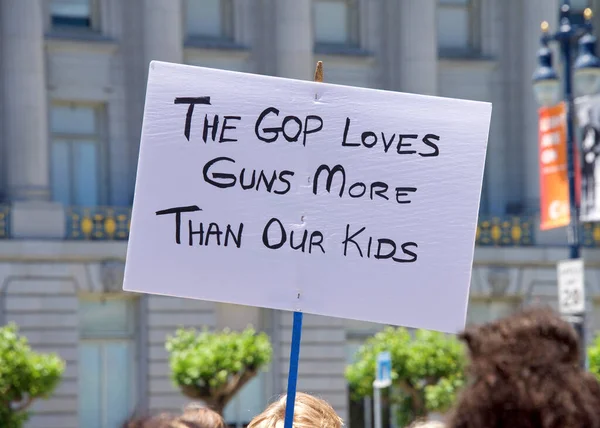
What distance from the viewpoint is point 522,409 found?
285 centimetres

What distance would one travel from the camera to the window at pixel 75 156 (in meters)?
34.7

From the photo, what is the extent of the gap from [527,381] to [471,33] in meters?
36.7

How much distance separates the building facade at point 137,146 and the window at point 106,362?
0.03m

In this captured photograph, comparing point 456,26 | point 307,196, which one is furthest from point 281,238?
point 456,26

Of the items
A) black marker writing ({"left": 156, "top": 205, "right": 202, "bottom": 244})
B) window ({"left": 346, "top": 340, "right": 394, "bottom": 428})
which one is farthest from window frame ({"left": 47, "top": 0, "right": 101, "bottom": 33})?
black marker writing ({"left": 156, "top": 205, "right": 202, "bottom": 244})

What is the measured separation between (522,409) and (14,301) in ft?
102

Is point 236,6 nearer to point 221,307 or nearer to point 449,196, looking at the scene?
point 221,307

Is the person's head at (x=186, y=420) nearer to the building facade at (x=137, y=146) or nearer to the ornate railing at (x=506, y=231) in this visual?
the building facade at (x=137, y=146)

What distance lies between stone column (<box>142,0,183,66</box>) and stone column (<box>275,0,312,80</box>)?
2.53 meters

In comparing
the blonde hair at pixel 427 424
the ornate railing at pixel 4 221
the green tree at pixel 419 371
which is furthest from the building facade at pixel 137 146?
the blonde hair at pixel 427 424

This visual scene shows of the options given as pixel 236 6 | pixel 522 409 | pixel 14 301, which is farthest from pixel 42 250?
pixel 522 409

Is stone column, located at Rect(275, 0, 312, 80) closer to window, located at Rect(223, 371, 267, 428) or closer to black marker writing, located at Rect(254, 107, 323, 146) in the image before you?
window, located at Rect(223, 371, 267, 428)

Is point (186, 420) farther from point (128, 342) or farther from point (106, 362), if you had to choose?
point (106, 362)

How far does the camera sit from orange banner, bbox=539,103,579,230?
22.5 metres
